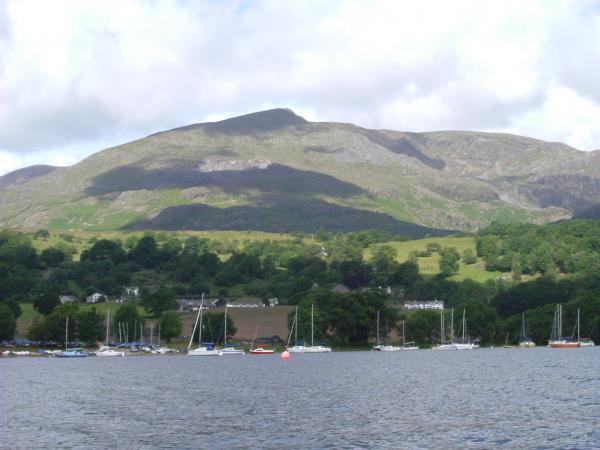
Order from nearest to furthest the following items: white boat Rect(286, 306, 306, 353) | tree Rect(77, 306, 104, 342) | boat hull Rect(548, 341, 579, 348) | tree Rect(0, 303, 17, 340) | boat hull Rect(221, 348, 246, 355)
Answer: white boat Rect(286, 306, 306, 353) < boat hull Rect(221, 348, 246, 355) < tree Rect(0, 303, 17, 340) < boat hull Rect(548, 341, 579, 348) < tree Rect(77, 306, 104, 342)

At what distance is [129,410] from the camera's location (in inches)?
2940

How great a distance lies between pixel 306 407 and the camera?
7544cm

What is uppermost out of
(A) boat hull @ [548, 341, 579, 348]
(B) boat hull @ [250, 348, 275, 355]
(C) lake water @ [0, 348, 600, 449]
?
(A) boat hull @ [548, 341, 579, 348]

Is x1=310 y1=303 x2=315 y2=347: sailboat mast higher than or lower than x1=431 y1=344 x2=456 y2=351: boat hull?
higher

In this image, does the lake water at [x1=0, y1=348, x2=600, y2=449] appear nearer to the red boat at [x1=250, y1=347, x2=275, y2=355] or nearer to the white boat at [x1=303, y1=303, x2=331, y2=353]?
the white boat at [x1=303, y1=303, x2=331, y2=353]

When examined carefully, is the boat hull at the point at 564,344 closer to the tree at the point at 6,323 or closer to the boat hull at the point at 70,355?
the boat hull at the point at 70,355

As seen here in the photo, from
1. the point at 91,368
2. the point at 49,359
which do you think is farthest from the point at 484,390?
the point at 49,359

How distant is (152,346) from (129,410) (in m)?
123

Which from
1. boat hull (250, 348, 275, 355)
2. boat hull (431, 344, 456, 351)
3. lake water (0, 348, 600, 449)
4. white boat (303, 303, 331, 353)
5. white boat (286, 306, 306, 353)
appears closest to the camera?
lake water (0, 348, 600, 449)

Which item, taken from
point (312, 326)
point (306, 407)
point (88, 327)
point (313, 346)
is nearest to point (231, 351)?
point (313, 346)

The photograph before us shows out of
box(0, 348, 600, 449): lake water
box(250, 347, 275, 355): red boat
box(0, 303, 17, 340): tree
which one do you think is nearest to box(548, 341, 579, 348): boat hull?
box(250, 347, 275, 355): red boat

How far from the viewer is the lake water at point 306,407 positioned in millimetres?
57656

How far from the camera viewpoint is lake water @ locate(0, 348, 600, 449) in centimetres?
5766

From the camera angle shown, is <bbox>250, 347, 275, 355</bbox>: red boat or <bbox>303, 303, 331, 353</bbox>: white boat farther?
<bbox>250, 347, 275, 355</bbox>: red boat
